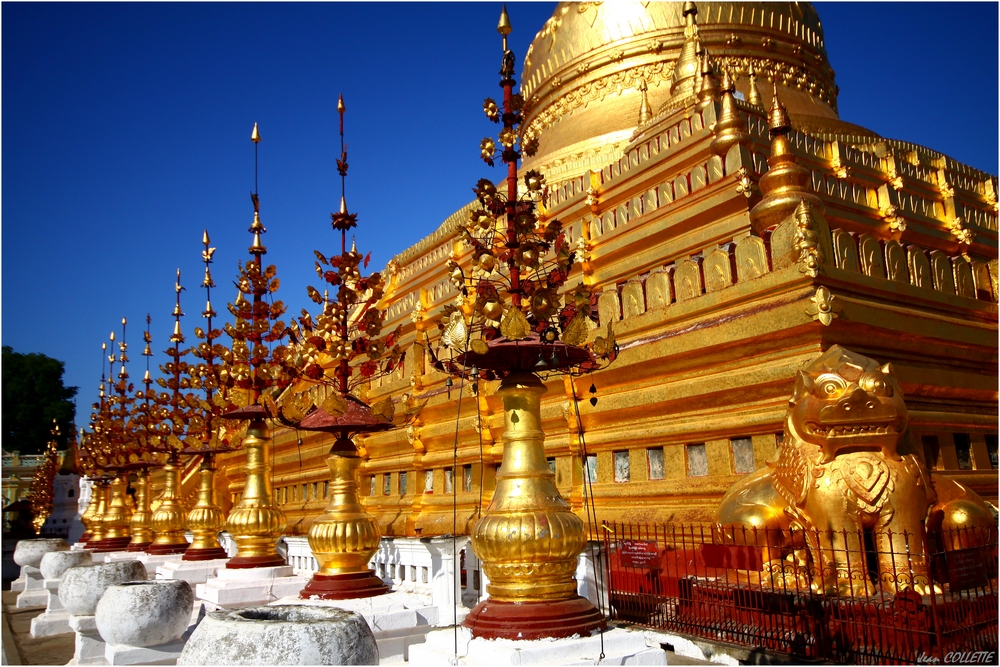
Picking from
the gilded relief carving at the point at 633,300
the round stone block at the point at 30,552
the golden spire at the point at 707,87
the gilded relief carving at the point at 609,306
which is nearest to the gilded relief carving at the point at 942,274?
the gilded relief carving at the point at 633,300

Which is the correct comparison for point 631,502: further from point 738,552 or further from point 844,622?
point 844,622

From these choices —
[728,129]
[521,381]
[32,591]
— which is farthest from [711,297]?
[32,591]

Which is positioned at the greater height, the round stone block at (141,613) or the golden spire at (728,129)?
the golden spire at (728,129)

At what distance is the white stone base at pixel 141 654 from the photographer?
752cm

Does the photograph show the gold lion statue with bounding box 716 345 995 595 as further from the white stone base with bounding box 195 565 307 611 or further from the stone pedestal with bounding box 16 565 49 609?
the stone pedestal with bounding box 16 565 49 609

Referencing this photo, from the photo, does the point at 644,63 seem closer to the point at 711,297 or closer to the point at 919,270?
the point at 919,270

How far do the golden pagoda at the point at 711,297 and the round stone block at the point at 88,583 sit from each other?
150 inches

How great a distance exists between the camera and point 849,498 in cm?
735

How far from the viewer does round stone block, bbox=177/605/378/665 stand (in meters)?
4.08

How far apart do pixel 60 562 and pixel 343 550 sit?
9674 millimetres

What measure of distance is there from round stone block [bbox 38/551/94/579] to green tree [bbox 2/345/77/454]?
5235 centimetres

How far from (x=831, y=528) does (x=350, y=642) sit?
4.99 meters

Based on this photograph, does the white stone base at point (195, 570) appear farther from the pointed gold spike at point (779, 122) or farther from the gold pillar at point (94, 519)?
the gold pillar at point (94, 519)

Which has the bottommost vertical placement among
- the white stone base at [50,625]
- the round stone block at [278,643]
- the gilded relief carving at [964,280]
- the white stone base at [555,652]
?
the white stone base at [50,625]
